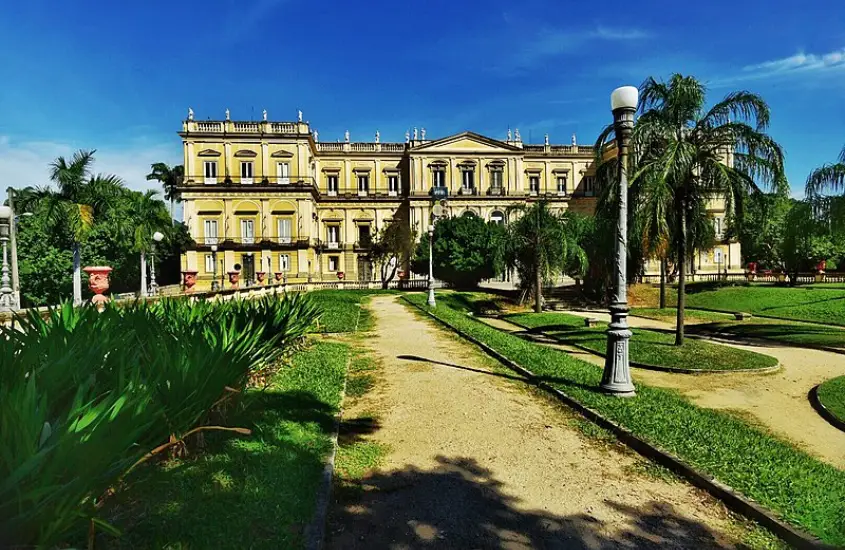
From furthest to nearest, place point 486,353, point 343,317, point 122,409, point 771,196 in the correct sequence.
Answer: point 343,317
point 771,196
point 486,353
point 122,409

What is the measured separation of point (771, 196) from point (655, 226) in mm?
3174

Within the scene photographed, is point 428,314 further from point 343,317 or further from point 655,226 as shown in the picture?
point 655,226

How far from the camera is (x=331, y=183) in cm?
5091

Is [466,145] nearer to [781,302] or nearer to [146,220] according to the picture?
[146,220]

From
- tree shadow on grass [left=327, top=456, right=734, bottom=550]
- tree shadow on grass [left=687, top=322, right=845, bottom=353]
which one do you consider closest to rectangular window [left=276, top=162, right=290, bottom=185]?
tree shadow on grass [left=687, top=322, right=845, bottom=353]

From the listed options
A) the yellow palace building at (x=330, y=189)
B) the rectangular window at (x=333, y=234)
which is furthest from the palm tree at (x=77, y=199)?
the rectangular window at (x=333, y=234)

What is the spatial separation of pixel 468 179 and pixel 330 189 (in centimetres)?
1480

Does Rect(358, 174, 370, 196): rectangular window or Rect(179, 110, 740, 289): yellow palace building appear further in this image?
Rect(358, 174, 370, 196): rectangular window

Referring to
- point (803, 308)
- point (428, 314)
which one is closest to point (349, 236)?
point (428, 314)

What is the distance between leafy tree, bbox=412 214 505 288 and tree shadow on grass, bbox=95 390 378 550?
32.6 metres

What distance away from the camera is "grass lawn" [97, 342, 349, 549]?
8.83 feet

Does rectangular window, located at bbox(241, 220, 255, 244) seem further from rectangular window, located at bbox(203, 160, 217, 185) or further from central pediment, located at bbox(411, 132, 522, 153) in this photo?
central pediment, located at bbox(411, 132, 522, 153)

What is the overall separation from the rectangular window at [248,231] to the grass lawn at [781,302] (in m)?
36.0

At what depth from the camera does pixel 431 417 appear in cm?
567
